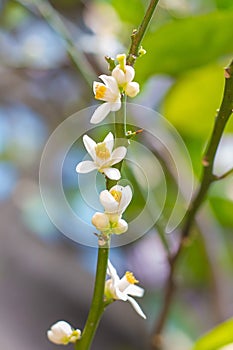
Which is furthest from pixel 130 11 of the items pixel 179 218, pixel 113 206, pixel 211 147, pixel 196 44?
pixel 113 206

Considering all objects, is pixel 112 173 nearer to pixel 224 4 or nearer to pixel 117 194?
pixel 117 194

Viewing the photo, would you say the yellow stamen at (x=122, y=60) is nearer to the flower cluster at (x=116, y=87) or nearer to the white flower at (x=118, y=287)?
the flower cluster at (x=116, y=87)

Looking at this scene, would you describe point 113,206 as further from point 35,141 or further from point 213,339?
point 35,141

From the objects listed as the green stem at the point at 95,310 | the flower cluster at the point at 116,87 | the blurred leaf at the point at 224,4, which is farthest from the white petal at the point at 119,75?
the blurred leaf at the point at 224,4

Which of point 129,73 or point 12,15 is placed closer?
point 129,73

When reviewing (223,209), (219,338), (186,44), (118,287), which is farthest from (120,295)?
(223,209)

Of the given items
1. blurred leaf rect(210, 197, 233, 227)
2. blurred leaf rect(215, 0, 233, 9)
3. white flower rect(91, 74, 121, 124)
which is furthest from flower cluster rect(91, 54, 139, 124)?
blurred leaf rect(210, 197, 233, 227)
